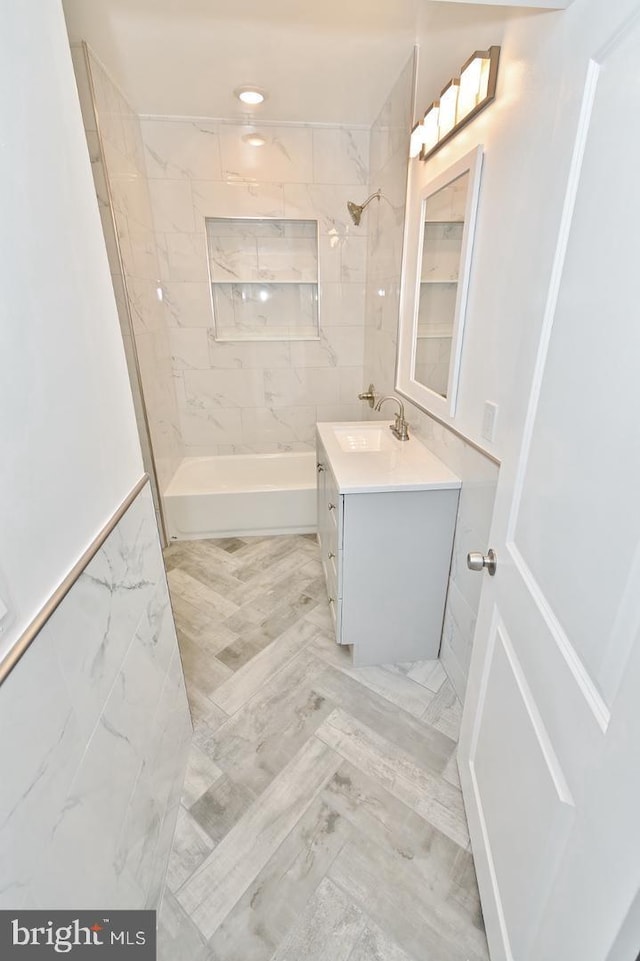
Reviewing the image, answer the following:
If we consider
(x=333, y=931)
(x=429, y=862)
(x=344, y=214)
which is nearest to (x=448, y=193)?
(x=344, y=214)

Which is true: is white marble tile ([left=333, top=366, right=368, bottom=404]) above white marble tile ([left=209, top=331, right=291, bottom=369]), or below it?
below

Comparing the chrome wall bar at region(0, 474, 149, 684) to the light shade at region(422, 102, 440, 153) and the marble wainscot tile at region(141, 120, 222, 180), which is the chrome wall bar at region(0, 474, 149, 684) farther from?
the marble wainscot tile at region(141, 120, 222, 180)

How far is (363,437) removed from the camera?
219cm

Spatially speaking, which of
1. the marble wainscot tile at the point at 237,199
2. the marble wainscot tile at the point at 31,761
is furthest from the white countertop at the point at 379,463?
the marble wainscot tile at the point at 237,199

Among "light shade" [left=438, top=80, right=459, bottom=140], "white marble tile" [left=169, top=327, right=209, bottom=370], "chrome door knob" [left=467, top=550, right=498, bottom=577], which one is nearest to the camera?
"chrome door knob" [left=467, top=550, right=498, bottom=577]

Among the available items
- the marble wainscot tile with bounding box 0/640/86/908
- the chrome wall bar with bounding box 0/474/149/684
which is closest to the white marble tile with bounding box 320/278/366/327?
the chrome wall bar with bounding box 0/474/149/684

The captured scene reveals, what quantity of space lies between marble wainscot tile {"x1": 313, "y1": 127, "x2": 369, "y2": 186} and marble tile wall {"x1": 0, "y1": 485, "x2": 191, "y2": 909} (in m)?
2.83

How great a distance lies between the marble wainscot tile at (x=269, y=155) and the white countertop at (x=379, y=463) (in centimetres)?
191

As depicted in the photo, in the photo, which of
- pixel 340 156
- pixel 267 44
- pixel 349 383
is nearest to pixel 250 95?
pixel 267 44

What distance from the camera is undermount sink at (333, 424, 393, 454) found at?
2.09m

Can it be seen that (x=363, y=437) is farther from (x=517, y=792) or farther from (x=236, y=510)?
(x=517, y=792)

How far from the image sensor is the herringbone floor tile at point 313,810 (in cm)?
105

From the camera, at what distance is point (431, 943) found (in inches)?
40.5

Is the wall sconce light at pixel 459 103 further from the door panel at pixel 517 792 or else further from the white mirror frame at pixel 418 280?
the door panel at pixel 517 792
